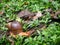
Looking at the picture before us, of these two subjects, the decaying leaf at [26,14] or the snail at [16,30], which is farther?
the decaying leaf at [26,14]

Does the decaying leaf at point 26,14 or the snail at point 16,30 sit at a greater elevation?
the decaying leaf at point 26,14

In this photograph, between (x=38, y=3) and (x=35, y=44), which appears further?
(x=38, y=3)

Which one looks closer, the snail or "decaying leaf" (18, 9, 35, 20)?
the snail

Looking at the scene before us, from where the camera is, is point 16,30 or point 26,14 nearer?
point 16,30

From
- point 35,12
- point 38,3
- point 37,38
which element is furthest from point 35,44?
point 38,3

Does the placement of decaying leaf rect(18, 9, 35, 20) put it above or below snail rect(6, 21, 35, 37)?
above

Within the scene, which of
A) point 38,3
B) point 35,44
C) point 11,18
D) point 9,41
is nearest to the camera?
point 35,44

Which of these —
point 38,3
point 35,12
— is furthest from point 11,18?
point 38,3

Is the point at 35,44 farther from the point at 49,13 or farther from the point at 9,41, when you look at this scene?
the point at 49,13

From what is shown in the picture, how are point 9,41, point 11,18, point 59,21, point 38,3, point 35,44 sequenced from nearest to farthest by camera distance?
1. point 35,44
2. point 9,41
3. point 59,21
4. point 11,18
5. point 38,3
